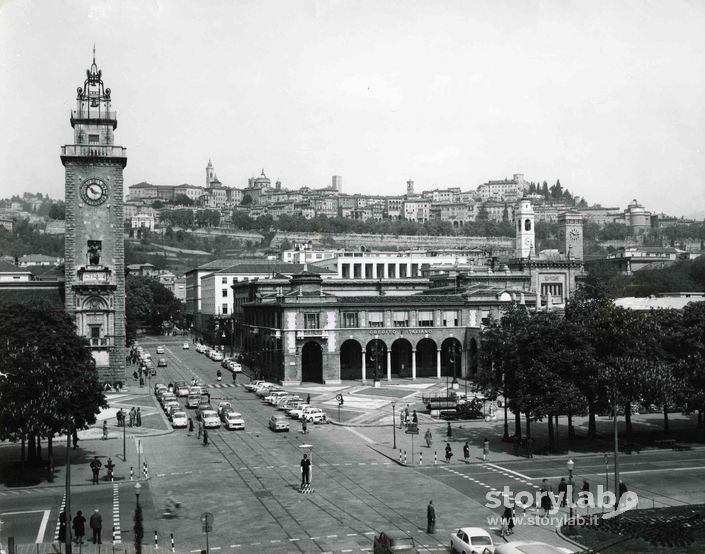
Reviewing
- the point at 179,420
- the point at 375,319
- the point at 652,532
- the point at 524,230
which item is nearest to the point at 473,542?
the point at 652,532

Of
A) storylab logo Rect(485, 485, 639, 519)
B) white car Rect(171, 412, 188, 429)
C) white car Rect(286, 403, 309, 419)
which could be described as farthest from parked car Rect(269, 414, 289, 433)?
storylab logo Rect(485, 485, 639, 519)

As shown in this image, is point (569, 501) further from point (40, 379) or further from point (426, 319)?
point (426, 319)

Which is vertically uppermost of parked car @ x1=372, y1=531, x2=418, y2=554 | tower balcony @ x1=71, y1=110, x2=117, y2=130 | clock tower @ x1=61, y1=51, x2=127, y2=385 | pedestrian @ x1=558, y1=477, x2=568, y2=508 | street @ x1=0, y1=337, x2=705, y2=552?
tower balcony @ x1=71, y1=110, x2=117, y2=130

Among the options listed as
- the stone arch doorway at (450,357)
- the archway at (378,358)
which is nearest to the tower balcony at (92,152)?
the archway at (378,358)

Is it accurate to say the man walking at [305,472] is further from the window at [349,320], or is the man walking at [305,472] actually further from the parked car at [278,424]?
the window at [349,320]

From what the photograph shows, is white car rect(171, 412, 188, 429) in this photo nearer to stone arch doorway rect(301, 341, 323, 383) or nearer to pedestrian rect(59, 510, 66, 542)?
pedestrian rect(59, 510, 66, 542)
